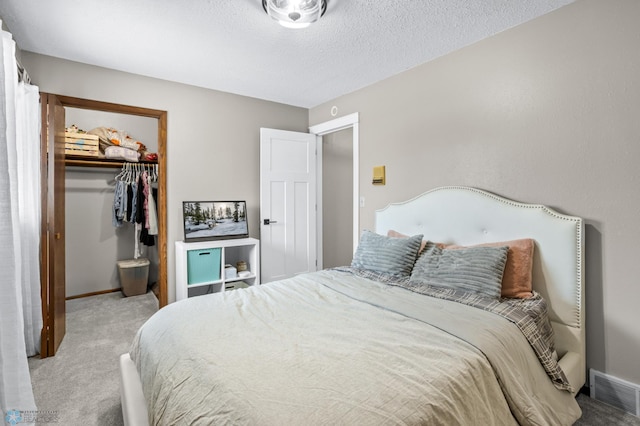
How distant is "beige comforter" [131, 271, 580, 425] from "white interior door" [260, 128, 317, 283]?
75.2 inches

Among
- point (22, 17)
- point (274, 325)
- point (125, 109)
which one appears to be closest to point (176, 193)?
point (125, 109)

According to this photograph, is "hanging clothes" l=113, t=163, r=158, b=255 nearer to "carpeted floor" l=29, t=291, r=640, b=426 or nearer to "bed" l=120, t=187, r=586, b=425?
"carpeted floor" l=29, t=291, r=640, b=426

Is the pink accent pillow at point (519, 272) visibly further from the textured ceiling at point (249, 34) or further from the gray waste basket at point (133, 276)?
the gray waste basket at point (133, 276)

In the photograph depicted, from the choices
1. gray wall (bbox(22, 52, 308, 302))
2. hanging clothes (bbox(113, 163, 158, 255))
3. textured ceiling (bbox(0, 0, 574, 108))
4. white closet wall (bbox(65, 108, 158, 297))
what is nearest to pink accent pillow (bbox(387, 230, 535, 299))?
textured ceiling (bbox(0, 0, 574, 108))

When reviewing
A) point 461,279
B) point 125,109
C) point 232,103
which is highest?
point 232,103

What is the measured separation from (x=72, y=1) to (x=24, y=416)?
2324 millimetres

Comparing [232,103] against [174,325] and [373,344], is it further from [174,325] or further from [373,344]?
[373,344]

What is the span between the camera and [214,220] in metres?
3.56

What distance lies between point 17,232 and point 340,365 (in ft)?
6.67

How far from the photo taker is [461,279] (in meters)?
2.06

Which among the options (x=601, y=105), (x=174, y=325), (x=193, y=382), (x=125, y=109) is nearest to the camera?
(x=193, y=382)

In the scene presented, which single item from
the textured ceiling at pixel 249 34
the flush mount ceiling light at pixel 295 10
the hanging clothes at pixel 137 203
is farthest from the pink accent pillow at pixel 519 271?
the hanging clothes at pixel 137 203

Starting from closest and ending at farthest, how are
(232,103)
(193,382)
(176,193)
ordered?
(193,382), (176,193), (232,103)

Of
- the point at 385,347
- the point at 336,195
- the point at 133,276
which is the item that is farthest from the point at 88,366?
the point at 336,195
